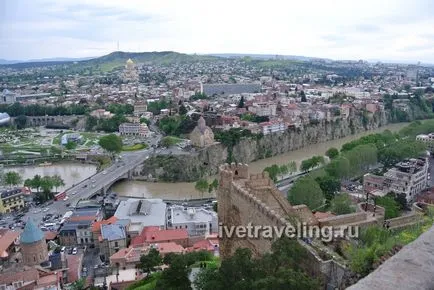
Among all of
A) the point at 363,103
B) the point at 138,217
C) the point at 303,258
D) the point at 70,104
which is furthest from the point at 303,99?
the point at 303,258

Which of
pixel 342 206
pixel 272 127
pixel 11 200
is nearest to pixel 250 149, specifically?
pixel 272 127

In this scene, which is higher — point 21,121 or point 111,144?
point 111,144

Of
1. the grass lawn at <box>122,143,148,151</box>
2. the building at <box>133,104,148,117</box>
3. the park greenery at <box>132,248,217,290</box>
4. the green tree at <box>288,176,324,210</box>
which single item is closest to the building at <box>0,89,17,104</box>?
the building at <box>133,104,148,117</box>

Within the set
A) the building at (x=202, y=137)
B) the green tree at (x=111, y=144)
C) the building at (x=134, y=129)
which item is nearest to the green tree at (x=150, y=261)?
the building at (x=202, y=137)

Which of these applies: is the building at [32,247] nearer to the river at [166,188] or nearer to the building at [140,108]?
the river at [166,188]

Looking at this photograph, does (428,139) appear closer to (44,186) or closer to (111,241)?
(111,241)

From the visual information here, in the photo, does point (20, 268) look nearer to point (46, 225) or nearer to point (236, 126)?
point (46, 225)
